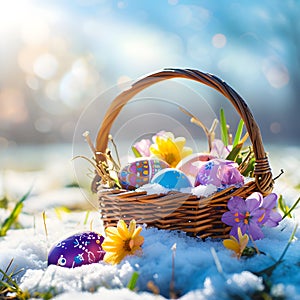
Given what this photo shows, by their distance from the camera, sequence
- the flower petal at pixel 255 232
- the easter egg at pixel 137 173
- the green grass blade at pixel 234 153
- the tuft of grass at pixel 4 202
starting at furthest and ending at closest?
the tuft of grass at pixel 4 202 → the green grass blade at pixel 234 153 → the easter egg at pixel 137 173 → the flower petal at pixel 255 232

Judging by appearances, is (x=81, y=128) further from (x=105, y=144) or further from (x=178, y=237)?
(x=178, y=237)

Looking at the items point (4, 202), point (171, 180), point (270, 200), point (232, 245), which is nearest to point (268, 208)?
point (270, 200)

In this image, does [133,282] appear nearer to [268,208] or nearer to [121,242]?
[121,242]

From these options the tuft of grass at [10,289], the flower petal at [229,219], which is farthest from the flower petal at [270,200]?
the tuft of grass at [10,289]

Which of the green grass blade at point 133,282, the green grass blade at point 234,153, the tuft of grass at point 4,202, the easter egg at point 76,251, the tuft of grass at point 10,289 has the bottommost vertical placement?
the tuft of grass at point 4,202

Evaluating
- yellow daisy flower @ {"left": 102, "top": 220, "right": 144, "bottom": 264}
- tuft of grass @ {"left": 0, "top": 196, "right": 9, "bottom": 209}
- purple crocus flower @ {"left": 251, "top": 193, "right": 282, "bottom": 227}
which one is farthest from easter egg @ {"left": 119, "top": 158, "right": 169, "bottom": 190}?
tuft of grass @ {"left": 0, "top": 196, "right": 9, "bottom": 209}

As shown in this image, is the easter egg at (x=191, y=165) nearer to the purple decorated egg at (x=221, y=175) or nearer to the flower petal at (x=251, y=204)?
the purple decorated egg at (x=221, y=175)
